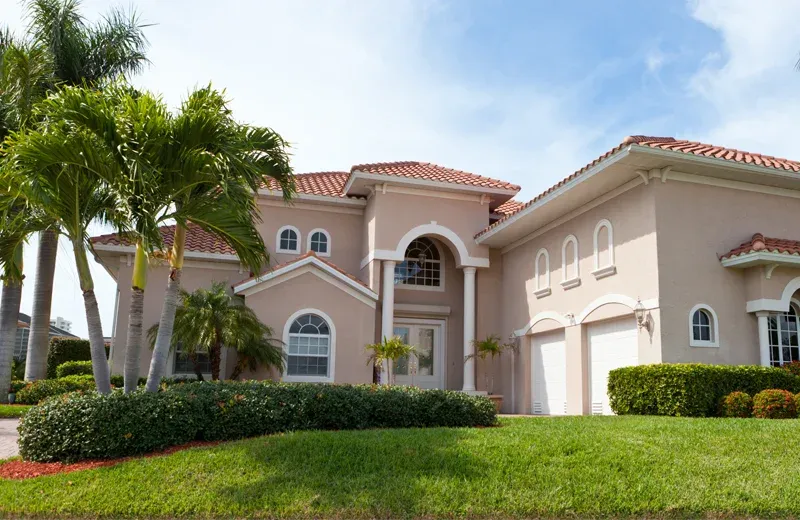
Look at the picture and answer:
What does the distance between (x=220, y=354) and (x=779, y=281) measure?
1321 cm

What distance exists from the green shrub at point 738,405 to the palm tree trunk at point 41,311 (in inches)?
658

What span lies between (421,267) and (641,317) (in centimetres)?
903

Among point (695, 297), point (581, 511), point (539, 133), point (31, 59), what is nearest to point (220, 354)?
point (31, 59)

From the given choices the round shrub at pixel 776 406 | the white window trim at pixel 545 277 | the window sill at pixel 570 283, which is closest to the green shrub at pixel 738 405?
the round shrub at pixel 776 406

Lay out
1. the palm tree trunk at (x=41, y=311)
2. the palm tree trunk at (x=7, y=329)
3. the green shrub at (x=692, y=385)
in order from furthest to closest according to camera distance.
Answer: the palm tree trunk at (x=41, y=311) → the palm tree trunk at (x=7, y=329) → the green shrub at (x=692, y=385)

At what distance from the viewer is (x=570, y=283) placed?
1738 cm

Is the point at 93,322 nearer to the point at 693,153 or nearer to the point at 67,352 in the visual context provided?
the point at 693,153

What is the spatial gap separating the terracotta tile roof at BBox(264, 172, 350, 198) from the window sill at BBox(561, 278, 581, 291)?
7489mm

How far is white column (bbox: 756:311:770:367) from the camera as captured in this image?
14.1m

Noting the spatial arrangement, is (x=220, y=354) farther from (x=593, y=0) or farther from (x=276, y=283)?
(x=593, y=0)

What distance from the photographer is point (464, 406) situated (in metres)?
11.1

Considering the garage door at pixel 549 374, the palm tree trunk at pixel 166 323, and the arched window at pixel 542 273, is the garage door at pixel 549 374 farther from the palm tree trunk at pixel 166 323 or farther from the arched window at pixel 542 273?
the palm tree trunk at pixel 166 323

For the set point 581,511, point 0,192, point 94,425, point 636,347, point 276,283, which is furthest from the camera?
point 276,283

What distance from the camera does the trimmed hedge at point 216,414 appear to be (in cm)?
900
